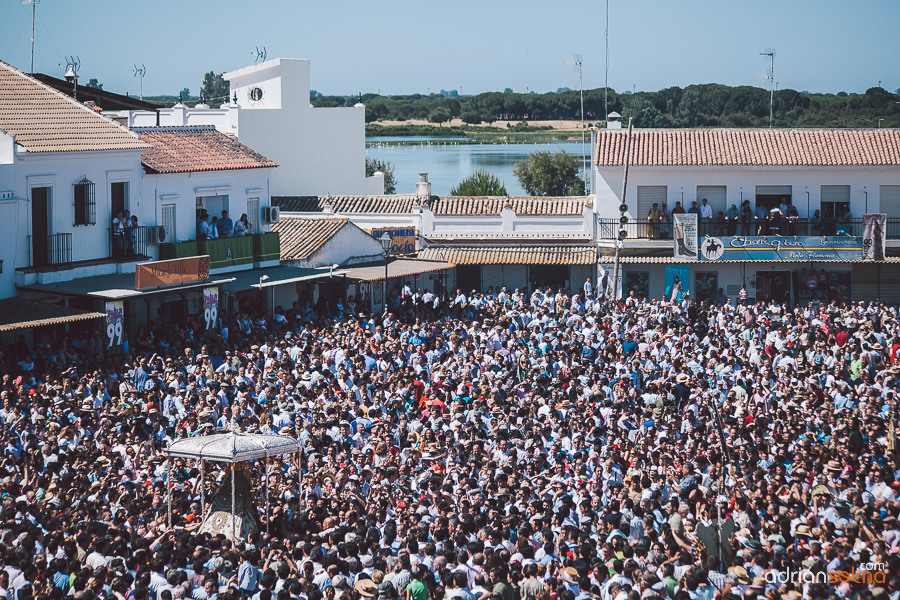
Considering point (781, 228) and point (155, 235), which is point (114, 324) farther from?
point (781, 228)

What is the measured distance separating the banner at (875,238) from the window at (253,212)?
17.9m

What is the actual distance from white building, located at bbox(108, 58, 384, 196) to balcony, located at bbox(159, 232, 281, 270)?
14.1 metres

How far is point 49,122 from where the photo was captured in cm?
2669

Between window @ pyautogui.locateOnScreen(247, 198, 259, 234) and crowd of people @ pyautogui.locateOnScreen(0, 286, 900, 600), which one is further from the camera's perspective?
window @ pyautogui.locateOnScreen(247, 198, 259, 234)

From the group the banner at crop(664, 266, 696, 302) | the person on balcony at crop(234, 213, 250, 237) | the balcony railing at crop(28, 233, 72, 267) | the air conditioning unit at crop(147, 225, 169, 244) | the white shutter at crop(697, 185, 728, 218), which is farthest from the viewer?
the white shutter at crop(697, 185, 728, 218)

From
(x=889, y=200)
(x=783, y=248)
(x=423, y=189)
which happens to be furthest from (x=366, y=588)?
(x=889, y=200)

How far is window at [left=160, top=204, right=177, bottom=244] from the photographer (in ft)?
94.9

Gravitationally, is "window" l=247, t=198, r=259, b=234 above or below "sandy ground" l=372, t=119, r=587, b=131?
below

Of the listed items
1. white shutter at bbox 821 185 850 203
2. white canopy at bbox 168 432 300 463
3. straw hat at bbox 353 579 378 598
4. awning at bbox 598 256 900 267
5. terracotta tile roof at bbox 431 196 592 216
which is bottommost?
straw hat at bbox 353 579 378 598

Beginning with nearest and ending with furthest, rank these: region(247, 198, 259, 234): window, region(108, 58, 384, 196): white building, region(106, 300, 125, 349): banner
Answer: region(106, 300, 125, 349): banner, region(247, 198, 259, 234): window, region(108, 58, 384, 196): white building

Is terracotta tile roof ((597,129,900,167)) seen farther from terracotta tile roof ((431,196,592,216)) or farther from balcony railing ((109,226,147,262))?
balcony railing ((109,226,147,262))

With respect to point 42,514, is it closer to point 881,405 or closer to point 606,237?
point 881,405

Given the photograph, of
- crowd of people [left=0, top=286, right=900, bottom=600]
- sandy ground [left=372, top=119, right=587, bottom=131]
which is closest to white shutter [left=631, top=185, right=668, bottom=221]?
A: crowd of people [left=0, top=286, right=900, bottom=600]

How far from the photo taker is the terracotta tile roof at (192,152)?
95.9 ft
